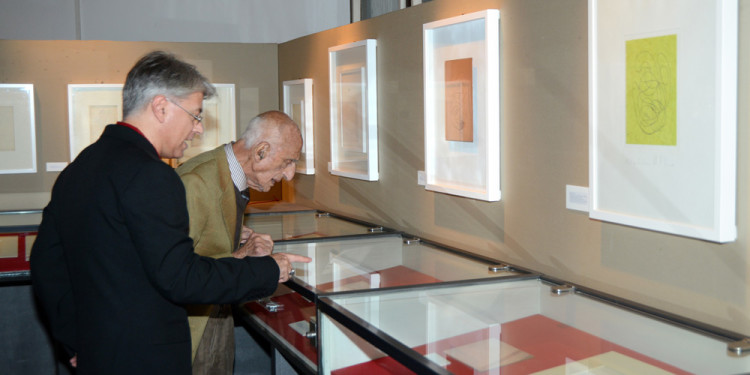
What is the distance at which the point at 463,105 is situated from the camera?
3.46 metres

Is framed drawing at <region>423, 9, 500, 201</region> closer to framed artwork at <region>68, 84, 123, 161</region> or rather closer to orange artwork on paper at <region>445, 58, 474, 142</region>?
orange artwork on paper at <region>445, 58, 474, 142</region>

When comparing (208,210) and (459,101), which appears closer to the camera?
(208,210)

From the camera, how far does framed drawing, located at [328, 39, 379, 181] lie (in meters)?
4.47

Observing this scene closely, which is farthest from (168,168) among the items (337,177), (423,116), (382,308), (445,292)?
(337,177)

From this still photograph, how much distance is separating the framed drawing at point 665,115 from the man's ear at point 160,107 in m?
1.51

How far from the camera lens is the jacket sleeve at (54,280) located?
8.20ft

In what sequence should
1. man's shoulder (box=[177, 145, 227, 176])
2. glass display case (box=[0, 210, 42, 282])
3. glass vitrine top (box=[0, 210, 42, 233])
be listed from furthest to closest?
1. glass vitrine top (box=[0, 210, 42, 233])
2. glass display case (box=[0, 210, 42, 282])
3. man's shoulder (box=[177, 145, 227, 176])

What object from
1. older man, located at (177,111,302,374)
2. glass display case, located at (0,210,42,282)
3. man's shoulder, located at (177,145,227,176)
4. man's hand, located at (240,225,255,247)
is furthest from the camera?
glass display case, located at (0,210,42,282)

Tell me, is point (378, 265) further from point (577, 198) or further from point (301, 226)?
point (301, 226)

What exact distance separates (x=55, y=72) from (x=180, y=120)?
12.3ft

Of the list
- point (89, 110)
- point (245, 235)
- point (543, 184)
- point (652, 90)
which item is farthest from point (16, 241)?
point (652, 90)

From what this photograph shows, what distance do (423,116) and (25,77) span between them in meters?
3.37

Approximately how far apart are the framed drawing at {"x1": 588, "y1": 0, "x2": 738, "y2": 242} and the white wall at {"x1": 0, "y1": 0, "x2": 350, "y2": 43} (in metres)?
4.66

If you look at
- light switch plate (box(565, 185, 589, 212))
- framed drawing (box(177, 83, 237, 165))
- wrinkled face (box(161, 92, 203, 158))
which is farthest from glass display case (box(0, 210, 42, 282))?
light switch plate (box(565, 185, 589, 212))
